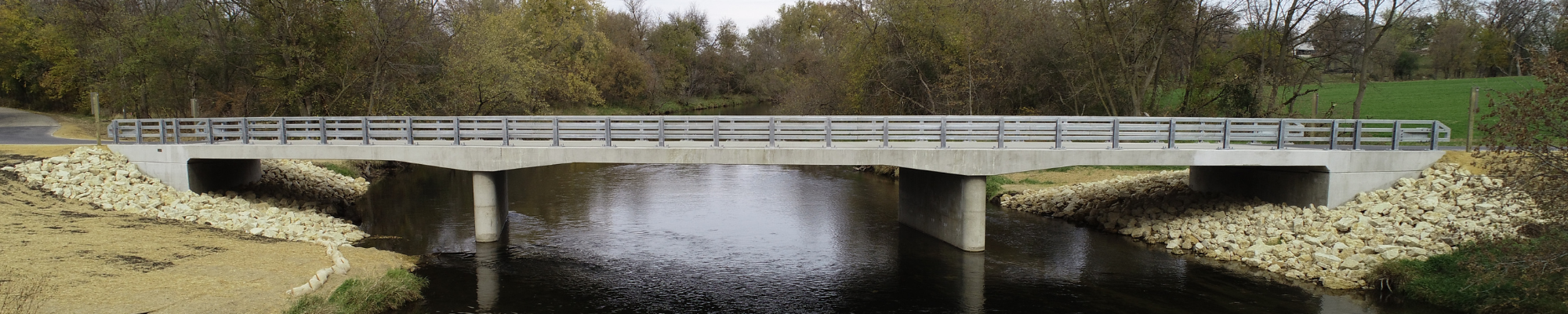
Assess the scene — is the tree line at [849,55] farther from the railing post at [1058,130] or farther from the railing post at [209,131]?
the railing post at [1058,130]

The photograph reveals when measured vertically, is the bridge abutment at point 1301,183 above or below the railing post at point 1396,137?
below

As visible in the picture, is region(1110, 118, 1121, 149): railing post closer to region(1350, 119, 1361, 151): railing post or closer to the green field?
region(1350, 119, 1361, 151): railing post

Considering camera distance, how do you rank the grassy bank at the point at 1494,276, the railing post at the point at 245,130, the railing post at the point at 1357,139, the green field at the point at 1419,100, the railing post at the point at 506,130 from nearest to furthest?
the grassy bank at the point at 1494,276 → the railing post at the point at 1357,139 → the railing post at the point at 506,130 → the railing post at the point at 245,130 → the green field at the point at 1419,100

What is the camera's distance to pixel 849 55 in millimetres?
→ 42656

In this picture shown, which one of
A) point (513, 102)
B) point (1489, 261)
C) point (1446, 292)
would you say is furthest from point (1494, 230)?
point (513, 102)

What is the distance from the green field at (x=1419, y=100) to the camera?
117ft

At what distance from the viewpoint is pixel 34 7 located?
4619cm

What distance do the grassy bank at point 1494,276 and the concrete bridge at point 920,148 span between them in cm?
437

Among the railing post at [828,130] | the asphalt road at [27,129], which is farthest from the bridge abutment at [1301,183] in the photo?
the asphalt road at [27,129]

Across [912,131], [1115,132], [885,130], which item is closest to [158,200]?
[885,130]

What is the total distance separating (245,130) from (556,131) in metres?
8.31

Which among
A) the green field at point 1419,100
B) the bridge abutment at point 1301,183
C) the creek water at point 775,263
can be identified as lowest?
the creek water at point 775,263

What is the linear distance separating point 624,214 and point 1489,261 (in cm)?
1996

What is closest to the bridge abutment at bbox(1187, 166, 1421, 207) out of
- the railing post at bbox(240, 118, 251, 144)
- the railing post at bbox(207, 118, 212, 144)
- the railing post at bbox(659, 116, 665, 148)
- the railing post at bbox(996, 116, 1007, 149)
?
the railing post at bbox(996, 116, 1007, 149)
